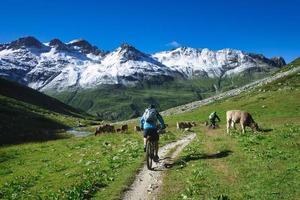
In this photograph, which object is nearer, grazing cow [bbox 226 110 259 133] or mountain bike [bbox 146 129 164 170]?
mountain bike [bbox 146 129 164 170]

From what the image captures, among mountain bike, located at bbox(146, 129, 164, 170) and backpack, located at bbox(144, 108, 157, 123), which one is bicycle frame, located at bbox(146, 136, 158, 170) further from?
backpack, located at bbox(144, 108, 157, 123)

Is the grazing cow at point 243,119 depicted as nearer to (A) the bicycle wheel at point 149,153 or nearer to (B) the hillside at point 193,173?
(B) the hillside at point 193,173

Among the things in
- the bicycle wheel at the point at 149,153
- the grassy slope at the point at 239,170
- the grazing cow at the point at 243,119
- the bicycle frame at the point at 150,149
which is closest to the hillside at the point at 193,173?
the grassy slope at the point at 239,170

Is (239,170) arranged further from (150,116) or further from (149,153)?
(150,116)

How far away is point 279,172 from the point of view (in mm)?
21219

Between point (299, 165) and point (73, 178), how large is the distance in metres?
12.6

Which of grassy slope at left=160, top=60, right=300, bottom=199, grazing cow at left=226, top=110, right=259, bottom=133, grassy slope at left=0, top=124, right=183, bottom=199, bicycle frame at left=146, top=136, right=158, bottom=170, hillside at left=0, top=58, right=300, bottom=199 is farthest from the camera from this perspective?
grazing cow at left=226, top=110, right=259, bottom=133

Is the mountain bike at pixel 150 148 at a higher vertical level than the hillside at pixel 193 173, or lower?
higher

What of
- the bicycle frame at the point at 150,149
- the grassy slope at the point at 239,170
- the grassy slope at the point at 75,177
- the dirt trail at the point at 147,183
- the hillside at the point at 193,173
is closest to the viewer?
the grassy slope at the point at 239,170

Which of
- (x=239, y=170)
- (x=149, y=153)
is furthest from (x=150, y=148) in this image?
(x=239, y=170)

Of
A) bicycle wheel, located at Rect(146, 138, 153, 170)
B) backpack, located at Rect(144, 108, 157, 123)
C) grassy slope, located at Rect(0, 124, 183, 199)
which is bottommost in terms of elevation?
grassy slope, located at Rect(0, 124, 183, 199)

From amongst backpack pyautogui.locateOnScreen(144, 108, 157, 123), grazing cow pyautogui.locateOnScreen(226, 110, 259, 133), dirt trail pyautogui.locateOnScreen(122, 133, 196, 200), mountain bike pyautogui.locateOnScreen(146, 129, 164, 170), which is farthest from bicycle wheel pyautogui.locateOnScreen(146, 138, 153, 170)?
grazing cow pyautogui.locateOnScreen(226, 110, 259, 133)

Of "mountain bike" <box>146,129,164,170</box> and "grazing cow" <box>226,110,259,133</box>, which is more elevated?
"grazing cow" <box>226,110,259,133</box>

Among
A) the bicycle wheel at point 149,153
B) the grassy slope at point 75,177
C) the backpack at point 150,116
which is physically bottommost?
the grassy slope at point 75,177
